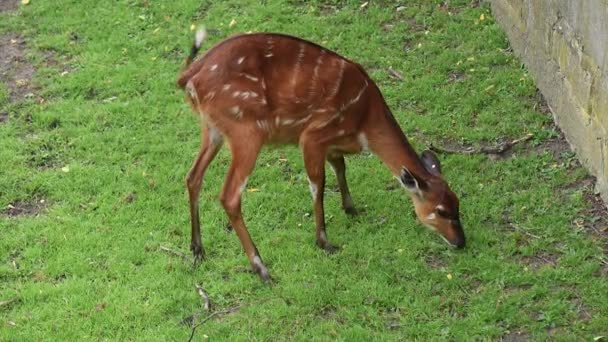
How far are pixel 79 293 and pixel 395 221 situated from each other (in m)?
1.99

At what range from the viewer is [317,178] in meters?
5.62

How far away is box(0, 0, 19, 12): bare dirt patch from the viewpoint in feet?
31.2

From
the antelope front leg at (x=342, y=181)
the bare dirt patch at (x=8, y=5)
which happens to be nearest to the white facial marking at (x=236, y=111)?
the antelope front leg at (x=342, y=181)

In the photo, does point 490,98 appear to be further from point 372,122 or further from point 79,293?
point 79,293

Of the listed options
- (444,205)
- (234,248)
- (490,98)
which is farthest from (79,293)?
(490,98)

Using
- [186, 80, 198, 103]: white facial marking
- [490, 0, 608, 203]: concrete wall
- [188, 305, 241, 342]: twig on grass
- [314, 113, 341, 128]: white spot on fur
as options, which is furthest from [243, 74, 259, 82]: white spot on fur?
[490, 0, 608, 203]: concrete wall

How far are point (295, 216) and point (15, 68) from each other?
3527 millimetres

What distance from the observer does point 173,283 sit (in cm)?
547

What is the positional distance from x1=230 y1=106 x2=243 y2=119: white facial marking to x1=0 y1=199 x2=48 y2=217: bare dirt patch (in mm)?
1732

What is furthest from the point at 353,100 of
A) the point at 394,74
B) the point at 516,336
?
the point at 394,74

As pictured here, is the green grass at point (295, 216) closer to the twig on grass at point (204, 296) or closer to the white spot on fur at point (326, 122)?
the twig on grass at point (204, 296)

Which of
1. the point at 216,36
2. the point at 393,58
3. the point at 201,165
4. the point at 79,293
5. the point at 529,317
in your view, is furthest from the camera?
the point at 216,36

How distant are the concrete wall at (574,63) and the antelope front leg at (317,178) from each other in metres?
1.76

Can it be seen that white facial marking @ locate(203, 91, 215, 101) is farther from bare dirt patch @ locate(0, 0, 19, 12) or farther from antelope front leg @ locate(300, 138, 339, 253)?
bare dirt patch @ locate(0, 0, 19, 12)
